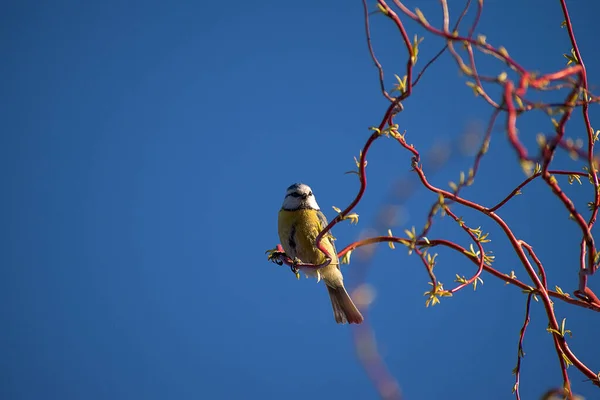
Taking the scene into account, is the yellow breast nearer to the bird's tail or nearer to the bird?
the bird

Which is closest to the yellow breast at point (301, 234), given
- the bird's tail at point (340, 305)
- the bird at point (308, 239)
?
the bird at point (308, 239)

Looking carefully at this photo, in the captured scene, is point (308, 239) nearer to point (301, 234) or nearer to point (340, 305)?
point (301, 234)

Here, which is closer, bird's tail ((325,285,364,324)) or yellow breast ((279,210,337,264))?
yellow breast ((279,210,337,264))

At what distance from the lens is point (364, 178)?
1329 mm

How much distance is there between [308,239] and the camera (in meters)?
3.35

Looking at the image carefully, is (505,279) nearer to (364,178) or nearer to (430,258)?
(430,258)

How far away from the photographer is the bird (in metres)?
3.35

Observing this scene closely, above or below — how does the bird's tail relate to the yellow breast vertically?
below

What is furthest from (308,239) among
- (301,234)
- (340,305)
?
(340,305)

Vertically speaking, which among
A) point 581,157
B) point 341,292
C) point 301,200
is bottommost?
point 581,157

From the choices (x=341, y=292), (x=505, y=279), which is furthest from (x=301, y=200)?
(x=505, y=279)

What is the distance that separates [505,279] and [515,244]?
0.37 ft

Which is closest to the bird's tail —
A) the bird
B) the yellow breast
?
the bird

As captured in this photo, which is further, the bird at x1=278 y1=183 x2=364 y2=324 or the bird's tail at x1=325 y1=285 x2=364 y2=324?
the bird's tail at x1=325 y1=285 x2=364 y2=324
